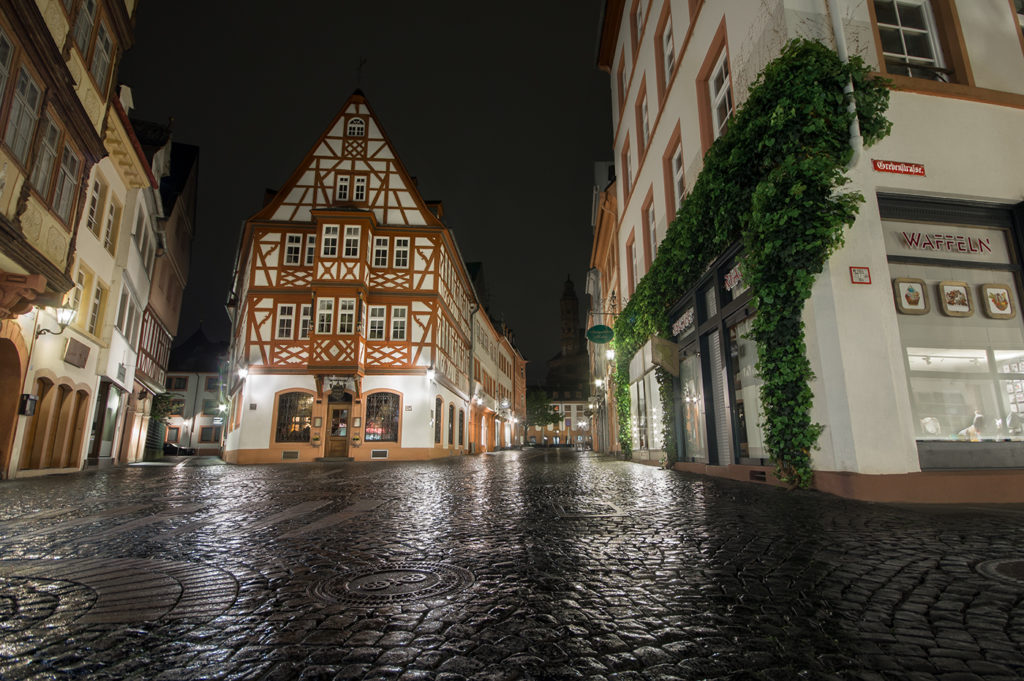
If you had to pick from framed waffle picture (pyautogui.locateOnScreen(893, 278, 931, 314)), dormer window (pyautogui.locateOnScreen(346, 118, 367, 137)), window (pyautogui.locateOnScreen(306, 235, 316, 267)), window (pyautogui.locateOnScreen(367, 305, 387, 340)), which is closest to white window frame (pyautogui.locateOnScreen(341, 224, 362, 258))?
window (pyautogui.locateOnScreen(306, 235, 316, 267))

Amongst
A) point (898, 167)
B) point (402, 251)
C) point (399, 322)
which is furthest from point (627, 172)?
point (898, 167)

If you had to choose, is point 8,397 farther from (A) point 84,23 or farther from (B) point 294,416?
(B) point 294,416

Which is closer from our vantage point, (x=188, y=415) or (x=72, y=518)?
(x=72, y=518)

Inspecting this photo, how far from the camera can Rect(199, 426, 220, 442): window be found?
4556cm

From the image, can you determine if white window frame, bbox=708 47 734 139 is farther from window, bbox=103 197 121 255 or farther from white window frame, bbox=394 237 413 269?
white window frame, bbox=394 237 413 269

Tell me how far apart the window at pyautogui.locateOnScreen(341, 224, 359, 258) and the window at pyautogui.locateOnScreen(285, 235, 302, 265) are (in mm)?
2327

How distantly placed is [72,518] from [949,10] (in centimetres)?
1177

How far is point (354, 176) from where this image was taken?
24.9 meters

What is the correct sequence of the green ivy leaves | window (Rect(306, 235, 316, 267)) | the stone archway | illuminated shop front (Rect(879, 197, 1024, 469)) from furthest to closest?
window (Rect(306, 235, 316, 267)), the stone archway, illuminated shop front (Rect(879, 197, 1024, 469)), the green ivy leaves

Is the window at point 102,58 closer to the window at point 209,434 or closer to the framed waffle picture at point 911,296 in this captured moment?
the framed waffle picture at point 911,296

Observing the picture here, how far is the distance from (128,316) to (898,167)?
2100cm

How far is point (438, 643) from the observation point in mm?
1651

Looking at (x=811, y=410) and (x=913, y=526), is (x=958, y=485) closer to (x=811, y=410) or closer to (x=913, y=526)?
(x=811, y=410)

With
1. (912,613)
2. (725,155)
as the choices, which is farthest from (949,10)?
(912,613)
